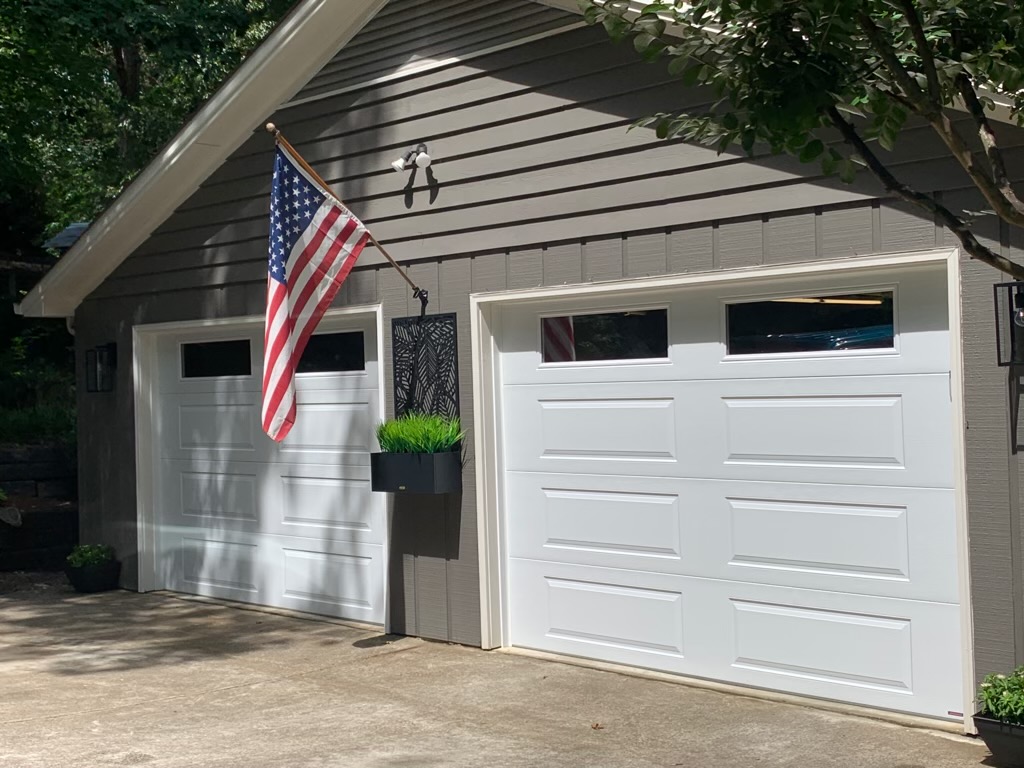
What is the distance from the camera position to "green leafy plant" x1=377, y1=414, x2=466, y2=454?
22.4 feet

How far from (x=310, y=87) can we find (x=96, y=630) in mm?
3744

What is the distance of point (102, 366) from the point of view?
30.9 ft

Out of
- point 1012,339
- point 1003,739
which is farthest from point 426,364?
point 1003,739

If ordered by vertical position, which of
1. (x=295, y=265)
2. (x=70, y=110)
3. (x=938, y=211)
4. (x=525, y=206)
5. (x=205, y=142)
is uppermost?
(x=70, y=110)

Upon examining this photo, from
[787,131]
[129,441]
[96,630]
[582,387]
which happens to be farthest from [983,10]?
[129,441]

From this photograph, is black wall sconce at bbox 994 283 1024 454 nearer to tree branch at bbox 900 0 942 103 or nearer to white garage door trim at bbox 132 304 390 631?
tree branch at bbox 900 0 942 103

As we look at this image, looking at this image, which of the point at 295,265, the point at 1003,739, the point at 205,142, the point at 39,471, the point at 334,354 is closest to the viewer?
the point at 1003,739

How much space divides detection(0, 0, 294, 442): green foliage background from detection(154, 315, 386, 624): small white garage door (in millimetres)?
1979

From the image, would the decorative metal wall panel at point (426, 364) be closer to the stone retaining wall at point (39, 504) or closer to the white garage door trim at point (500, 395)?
the white garage door trim at point (500, 395)

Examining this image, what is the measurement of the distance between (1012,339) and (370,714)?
325 cm

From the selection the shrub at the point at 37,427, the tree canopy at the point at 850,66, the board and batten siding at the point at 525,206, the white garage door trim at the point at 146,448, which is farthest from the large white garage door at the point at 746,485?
the shrub at the point at 37,427

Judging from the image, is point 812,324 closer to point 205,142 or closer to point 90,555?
point 205,142

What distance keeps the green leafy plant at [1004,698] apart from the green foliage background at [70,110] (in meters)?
6.46

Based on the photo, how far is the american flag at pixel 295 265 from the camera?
6727 mm
